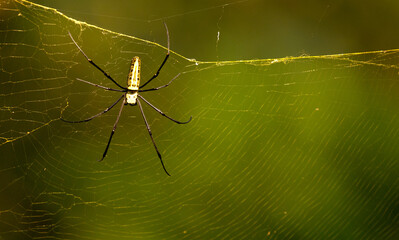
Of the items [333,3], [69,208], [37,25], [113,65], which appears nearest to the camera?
[37,25]

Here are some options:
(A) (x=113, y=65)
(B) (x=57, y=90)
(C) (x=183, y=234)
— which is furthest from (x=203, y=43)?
(C) (x=183, y=234)

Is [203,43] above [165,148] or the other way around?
above

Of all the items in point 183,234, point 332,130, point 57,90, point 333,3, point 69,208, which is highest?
point 333,3

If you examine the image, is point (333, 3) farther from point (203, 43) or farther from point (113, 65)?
point (113, 65)

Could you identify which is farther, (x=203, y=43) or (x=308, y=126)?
(x=308, y=126)

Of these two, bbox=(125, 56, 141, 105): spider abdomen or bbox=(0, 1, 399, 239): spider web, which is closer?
bbox=(125, 56, 141, 105): spider abdomen

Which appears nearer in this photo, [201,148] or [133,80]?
[133,80]

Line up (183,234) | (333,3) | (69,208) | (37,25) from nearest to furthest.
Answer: (37,25) → (69,208) → (183,234) → (333,3)

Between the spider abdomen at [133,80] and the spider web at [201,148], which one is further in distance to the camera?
the spider web at [201,148]
